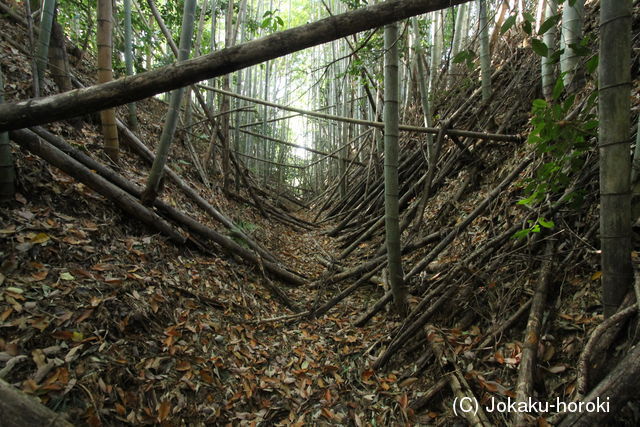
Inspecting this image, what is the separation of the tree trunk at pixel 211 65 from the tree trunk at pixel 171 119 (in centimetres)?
102

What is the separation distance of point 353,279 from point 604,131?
2.64m

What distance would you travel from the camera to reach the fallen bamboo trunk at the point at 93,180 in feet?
7.37

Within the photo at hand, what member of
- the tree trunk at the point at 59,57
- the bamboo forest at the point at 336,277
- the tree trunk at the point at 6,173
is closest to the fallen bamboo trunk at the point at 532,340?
the bamboo forest at the point at 336,277

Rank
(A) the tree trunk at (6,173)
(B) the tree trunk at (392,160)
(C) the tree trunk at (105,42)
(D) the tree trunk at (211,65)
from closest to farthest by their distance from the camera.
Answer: (D) the tree trunk at (211,65), (A) the tree trunk at (6,173), (B) the tree trunk at (392,160), (C) the tree trunk at (105,42)

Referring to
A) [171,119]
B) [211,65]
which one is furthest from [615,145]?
[171,119]

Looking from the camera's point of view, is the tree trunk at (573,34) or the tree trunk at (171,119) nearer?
the tree trunk at (171,119)

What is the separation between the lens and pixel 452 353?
6.44 feet

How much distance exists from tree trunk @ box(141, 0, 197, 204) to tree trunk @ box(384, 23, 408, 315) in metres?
1.42

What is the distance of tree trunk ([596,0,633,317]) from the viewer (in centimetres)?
128

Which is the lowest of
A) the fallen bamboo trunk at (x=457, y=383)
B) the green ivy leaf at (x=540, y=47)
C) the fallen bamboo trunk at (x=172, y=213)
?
the fallen bamboo trunk at (x=457, y=383)

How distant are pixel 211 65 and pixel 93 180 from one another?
1742 millimetres

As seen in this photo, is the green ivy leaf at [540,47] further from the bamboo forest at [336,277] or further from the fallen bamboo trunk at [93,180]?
the fallen bamboo trunk at [93,180]

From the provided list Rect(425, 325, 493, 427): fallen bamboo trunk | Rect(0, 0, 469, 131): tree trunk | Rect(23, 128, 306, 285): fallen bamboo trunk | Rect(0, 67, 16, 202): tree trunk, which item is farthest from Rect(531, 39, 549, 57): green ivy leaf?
Rect(0, 67, 16, 202): tree trunk

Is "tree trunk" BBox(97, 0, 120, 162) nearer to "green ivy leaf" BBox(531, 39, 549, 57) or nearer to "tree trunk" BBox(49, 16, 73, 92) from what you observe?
"tree trunk" BBox(49, 16, 73, 92)
